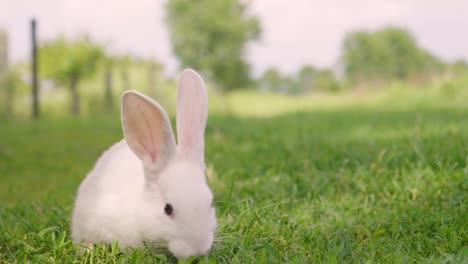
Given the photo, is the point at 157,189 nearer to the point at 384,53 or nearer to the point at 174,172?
the point at 174,172

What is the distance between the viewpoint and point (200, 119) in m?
2.43

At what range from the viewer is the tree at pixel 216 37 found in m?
43.3

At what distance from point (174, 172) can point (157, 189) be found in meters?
0.10

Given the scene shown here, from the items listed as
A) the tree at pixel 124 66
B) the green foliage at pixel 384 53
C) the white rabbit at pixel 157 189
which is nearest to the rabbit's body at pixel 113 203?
the white rabbit at pixel 157 189

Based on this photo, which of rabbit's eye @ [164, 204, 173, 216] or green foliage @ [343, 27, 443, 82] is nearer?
rabbit's eye @ [164, 204, 173, 216]

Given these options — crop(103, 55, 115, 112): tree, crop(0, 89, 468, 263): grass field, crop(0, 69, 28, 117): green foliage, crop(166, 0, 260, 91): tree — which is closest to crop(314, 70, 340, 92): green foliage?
crop(166, 0, 260, 91): tree

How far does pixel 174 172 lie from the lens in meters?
2.19

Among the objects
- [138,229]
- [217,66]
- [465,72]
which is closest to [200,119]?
[138,229]

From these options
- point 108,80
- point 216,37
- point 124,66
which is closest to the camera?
point 108,80

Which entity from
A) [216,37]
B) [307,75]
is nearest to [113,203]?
[216,37]

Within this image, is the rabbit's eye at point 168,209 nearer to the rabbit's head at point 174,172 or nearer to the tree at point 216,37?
the rabbit's head at point 174,172

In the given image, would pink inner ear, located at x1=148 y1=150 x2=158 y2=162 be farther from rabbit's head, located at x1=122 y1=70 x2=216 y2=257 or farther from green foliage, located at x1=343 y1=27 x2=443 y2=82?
green foliage, located at x1=343 y1=27 x2=443 y2=82

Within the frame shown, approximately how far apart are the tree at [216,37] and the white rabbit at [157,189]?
1604 inches

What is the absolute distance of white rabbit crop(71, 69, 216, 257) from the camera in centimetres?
210
